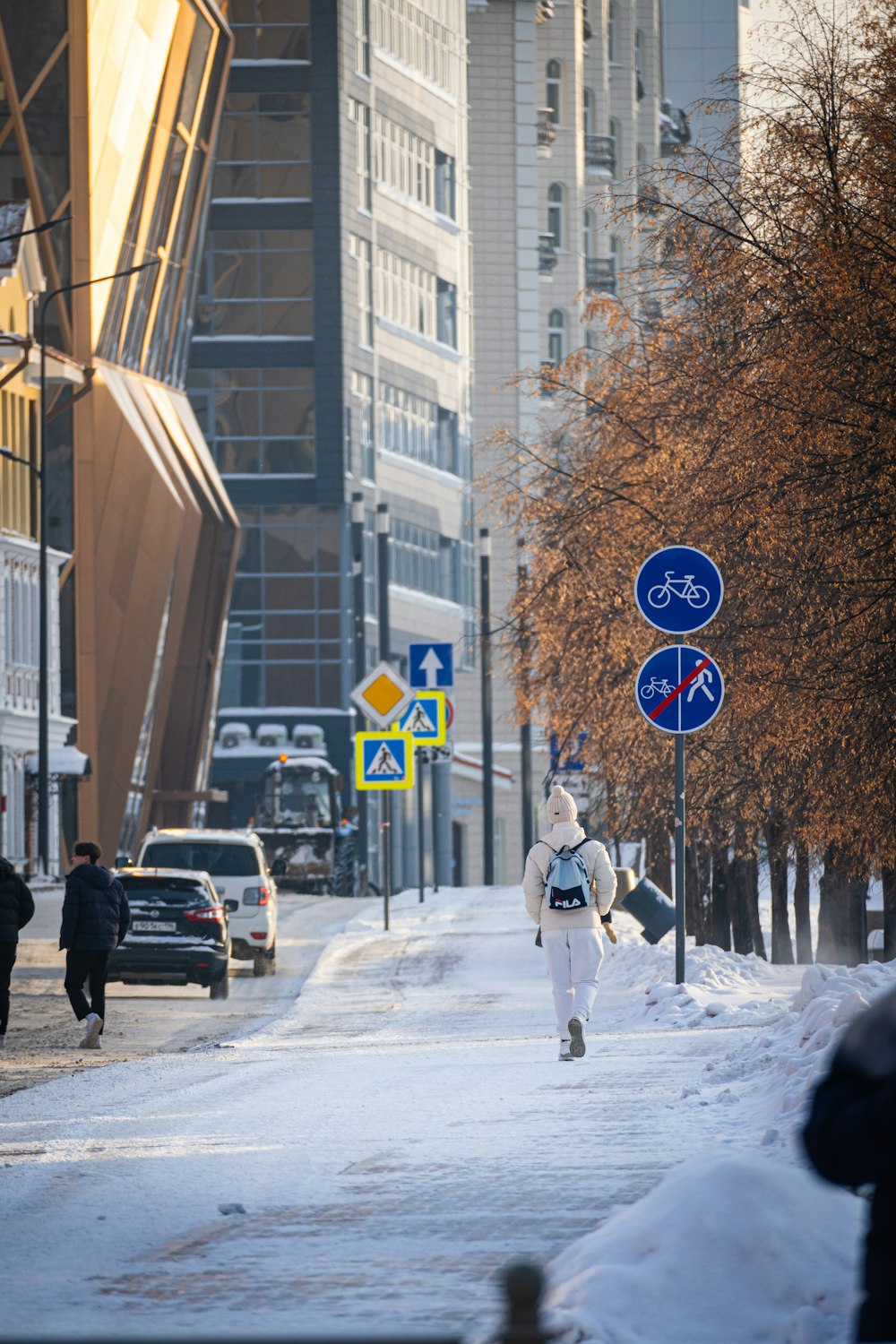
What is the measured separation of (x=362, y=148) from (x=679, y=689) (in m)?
71.5

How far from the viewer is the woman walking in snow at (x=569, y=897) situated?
1590 cm

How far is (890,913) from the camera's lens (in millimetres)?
26016

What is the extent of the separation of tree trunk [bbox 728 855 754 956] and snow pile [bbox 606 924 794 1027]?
4.17 metres

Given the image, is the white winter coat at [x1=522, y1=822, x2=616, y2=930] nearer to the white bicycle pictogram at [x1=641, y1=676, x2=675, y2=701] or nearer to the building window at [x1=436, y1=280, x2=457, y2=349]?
the white bicycle pictogram at [x1=641, y1=676, x2=675, y2=701]

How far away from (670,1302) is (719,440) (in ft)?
43.5

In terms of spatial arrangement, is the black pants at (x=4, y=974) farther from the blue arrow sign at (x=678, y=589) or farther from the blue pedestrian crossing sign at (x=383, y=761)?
the blue pedestrian crossing sign at (x=383, y=761)

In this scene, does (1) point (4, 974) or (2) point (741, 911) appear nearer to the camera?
(1) point (4, 974)

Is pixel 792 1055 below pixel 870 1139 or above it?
below

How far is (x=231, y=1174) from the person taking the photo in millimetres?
10352

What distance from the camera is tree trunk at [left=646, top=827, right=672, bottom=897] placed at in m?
29.4

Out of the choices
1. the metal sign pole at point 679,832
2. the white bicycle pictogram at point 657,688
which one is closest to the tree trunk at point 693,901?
the metal sign pole at point 679,832

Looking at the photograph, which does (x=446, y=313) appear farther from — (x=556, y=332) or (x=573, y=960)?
(x=573, y=960)

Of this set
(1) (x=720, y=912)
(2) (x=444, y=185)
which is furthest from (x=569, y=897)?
(2) (x=444, y=185)

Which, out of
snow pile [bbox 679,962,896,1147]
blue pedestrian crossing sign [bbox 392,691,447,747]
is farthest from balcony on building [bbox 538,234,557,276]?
snow pile [bbox 679,962,896,1147]
